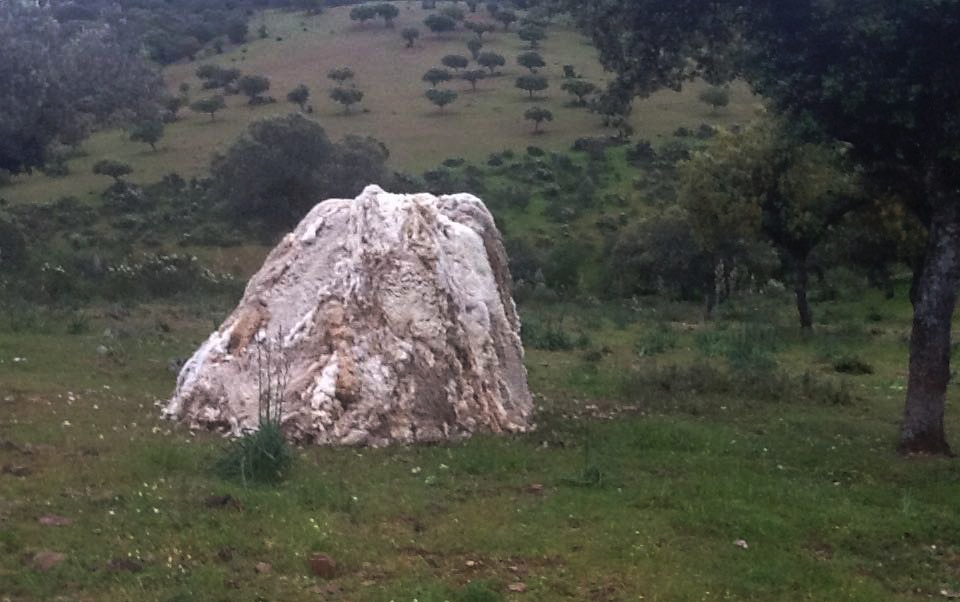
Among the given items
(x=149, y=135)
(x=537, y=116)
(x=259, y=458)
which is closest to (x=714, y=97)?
(x=537, y=116)

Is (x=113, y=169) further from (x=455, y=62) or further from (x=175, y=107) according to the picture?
(x=455, y=62)

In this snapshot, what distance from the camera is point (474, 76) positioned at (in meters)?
64.9

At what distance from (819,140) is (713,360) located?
8.60 metres

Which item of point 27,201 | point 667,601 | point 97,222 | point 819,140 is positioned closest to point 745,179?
point 819,140

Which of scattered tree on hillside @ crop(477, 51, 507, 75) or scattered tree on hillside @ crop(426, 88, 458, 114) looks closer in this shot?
scattered tree on hillside @ crop(426, 88, 458, 114)

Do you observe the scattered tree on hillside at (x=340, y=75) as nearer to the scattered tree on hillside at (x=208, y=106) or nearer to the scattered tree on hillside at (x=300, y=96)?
the scattered tree on hillside at (x=300, y=96)

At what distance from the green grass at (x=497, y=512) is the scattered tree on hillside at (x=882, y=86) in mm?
1364

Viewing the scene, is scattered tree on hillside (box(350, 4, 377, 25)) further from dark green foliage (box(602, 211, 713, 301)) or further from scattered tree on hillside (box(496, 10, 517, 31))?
dark green foliage (box(602, 211, 713, 301))

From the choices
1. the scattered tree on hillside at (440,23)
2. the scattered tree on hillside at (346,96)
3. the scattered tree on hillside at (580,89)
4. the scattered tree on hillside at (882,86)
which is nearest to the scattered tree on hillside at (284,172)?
the scattered tree on hillside at (346,96)

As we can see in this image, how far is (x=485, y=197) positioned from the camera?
48031 mm

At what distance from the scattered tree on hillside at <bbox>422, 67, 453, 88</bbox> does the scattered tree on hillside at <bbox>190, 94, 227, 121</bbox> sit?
12.6 meters

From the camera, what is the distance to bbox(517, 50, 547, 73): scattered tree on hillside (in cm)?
6525

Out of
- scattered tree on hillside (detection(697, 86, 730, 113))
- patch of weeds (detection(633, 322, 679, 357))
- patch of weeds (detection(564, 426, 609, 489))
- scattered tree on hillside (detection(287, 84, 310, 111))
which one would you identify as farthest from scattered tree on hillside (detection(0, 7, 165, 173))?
scattered tree on hillside (detection(697, 86, 730, 113))

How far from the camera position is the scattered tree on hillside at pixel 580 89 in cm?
6000
